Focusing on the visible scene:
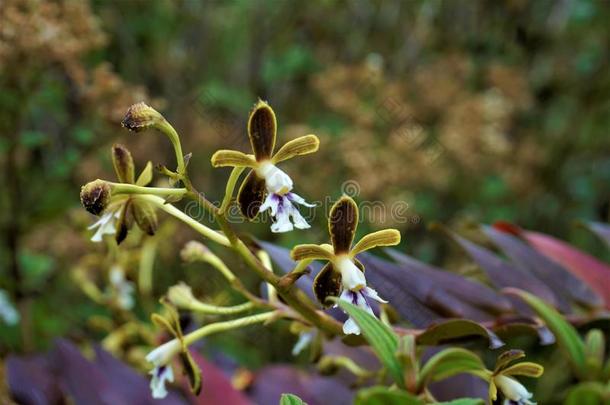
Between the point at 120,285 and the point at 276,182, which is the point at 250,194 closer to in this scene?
the point at 276,182

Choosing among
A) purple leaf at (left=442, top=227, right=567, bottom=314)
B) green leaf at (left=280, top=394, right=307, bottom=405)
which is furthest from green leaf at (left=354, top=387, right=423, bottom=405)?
purple leaf at (left=442, top=227, right=567, bottom=314)

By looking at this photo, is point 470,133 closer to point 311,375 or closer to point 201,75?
point 201,75

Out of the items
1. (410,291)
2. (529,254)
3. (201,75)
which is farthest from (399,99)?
(410,291)

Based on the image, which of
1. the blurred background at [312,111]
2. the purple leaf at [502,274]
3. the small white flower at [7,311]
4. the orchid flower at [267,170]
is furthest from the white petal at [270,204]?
the small white flower at [7,311]

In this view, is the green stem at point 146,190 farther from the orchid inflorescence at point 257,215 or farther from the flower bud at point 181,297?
the flower bud at point 181,297

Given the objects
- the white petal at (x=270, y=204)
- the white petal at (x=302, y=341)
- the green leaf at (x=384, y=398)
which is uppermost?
the white petal at (x=270, y=204)

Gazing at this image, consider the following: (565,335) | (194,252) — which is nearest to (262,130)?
(194,252)
